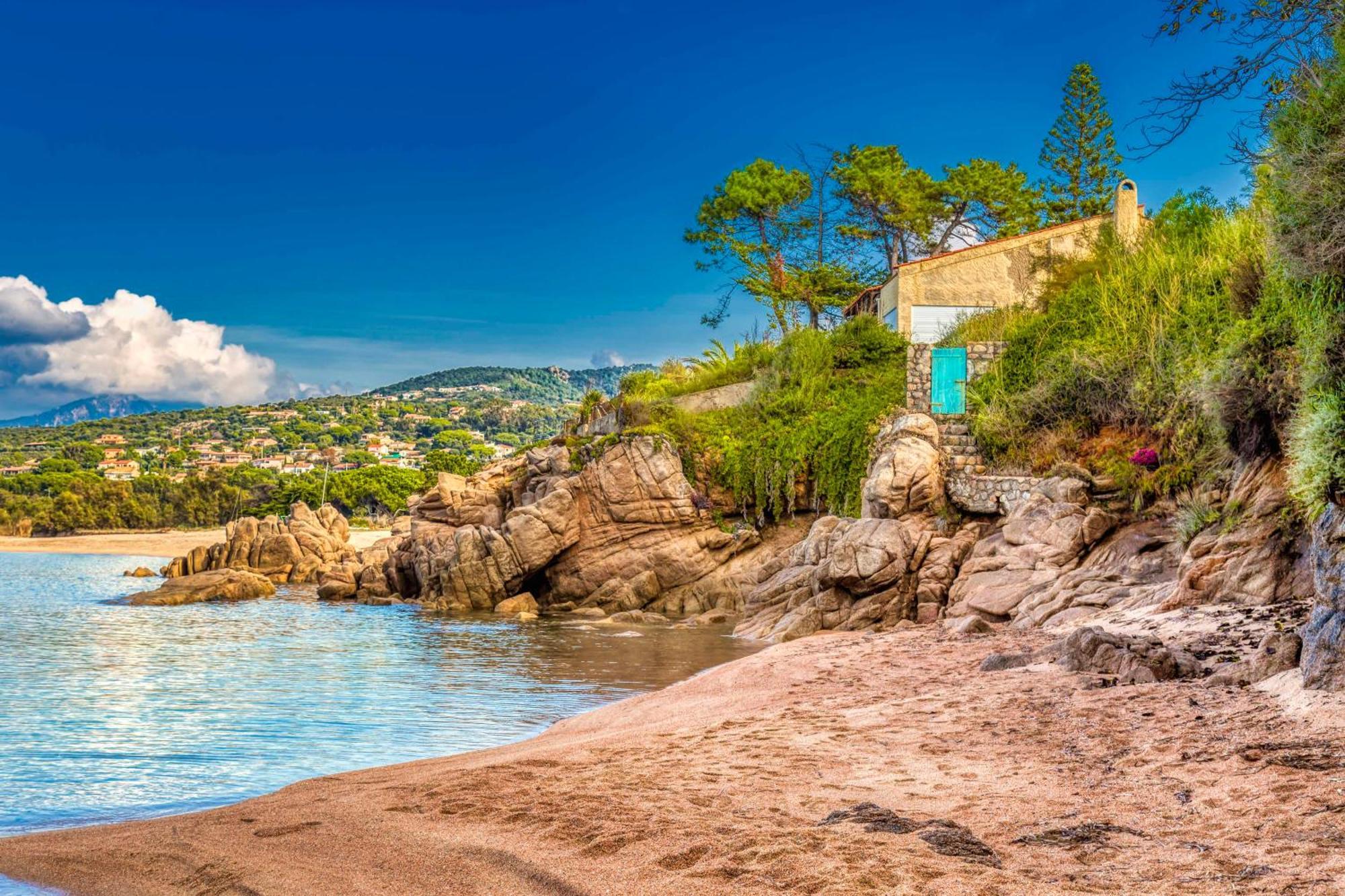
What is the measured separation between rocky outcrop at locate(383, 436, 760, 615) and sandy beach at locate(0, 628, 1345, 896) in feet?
59.9

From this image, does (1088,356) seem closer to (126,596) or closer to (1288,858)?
(1288,858)

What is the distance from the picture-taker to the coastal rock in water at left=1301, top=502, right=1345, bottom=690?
283 inches

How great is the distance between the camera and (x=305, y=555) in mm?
42719

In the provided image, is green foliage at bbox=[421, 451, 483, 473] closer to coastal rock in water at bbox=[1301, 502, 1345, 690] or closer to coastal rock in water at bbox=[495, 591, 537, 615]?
coastal rock in water at bbox=[495, 591, 537, 615]

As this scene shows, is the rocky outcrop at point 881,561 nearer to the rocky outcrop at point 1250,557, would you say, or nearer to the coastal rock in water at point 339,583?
the rocky outcrop at point 1250,557

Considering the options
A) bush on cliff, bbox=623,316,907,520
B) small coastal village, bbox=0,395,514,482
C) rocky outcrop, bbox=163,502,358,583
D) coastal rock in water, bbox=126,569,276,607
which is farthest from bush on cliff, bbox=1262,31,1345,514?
small coastal village, bbox=0,395,514,482

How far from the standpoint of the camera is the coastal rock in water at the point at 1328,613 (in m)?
7.18

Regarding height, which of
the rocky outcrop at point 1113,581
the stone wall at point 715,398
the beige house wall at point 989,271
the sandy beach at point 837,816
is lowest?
the sandy beach at point 837,816

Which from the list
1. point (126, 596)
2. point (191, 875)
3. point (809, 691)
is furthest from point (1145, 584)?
point (126, 596)

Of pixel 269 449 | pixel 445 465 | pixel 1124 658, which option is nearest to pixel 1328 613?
pixel 1124 658

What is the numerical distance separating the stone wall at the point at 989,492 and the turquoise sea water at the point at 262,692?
17.5 ft

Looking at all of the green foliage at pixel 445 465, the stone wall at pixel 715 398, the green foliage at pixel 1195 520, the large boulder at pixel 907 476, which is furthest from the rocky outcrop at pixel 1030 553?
the green foliage at pixel 445 465

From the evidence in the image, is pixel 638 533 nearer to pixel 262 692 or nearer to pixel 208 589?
pixel 262 692

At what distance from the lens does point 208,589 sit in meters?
33.3
